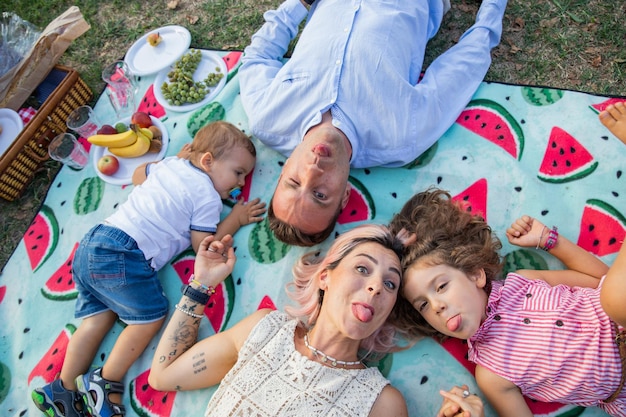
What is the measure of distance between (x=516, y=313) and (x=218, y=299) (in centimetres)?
214

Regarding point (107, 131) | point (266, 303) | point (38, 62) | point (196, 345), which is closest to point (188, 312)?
point (196, 345)

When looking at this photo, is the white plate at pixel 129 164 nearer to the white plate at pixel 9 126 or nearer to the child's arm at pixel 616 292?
the white plate at pixel 9 126

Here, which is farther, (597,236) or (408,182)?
(408,182)

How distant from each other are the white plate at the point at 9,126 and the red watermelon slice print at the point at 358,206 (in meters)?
3.27

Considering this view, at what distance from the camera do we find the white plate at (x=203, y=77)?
4.42 metres

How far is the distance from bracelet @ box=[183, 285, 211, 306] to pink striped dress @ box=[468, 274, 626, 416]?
1879 mm

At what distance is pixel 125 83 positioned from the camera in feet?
15.3

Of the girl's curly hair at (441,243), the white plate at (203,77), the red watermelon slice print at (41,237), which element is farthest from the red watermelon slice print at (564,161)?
the red watermelon slice print at (41,237)

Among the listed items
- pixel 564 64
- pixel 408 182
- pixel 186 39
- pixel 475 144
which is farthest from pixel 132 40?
pixel 564 64

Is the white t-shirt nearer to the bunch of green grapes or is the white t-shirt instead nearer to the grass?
the bunch of green grapes

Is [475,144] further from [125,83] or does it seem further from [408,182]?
[125,83]

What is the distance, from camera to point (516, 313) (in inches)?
114

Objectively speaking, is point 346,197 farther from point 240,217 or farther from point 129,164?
point 129,164

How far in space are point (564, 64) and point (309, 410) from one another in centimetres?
355
